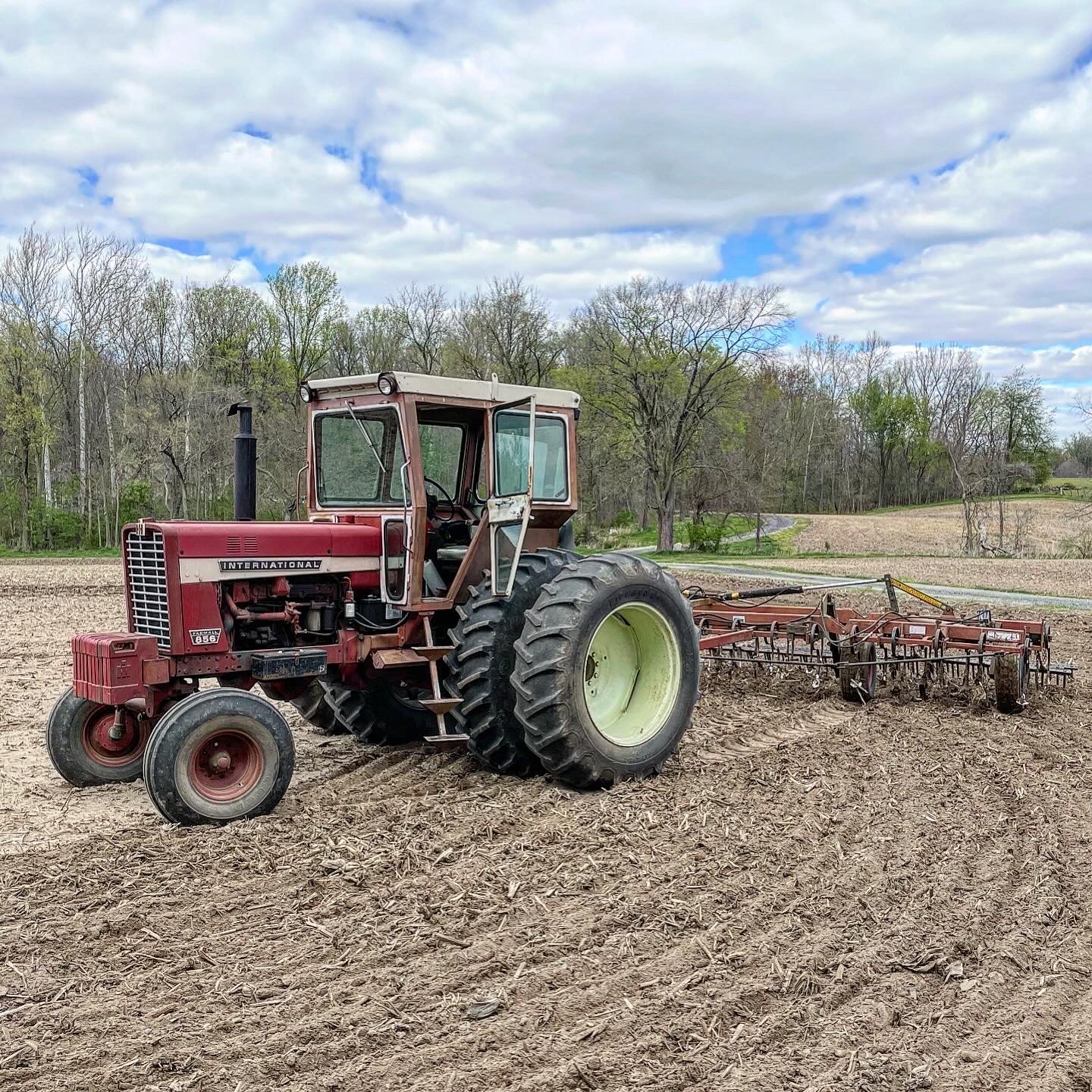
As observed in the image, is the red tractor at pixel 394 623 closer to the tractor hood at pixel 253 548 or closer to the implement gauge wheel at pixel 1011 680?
the tractor hood at pixel 253 548

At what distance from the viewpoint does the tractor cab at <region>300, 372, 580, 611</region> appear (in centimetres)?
700

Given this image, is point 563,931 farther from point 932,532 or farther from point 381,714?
point 932,532

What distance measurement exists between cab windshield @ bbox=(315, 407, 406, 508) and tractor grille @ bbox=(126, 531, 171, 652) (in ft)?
4.88

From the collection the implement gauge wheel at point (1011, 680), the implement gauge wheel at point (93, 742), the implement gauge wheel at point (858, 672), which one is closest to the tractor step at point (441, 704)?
the implement gauge wheel at point (93, 742)

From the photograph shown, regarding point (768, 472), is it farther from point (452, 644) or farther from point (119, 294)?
point (452, 644)

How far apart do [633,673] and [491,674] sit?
1.34m

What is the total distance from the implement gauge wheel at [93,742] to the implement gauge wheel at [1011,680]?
22.2ft

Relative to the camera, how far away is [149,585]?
21.2 feet

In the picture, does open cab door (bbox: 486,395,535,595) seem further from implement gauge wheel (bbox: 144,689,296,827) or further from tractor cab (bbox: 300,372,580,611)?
implement gauge wheel (bbox: 144,689,296,827)

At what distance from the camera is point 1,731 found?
334 inches

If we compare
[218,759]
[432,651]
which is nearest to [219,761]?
[218,759]

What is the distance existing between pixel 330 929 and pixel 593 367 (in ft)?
114

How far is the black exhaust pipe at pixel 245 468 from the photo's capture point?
6887 mm

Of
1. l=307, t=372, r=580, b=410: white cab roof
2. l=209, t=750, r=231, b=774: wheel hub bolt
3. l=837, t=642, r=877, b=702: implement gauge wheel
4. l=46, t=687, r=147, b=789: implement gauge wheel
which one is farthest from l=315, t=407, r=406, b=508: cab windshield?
l=837, t=642, r=877, b=702: implement gauge wheel
